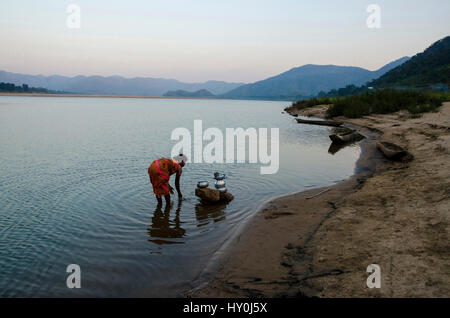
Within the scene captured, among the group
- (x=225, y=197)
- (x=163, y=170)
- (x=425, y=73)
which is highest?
(x=425, y=73)

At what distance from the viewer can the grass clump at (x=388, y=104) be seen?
31055mm

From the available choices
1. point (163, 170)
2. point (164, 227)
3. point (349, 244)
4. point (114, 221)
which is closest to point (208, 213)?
point (164, 227)

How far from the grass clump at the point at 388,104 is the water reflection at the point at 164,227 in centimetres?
2839

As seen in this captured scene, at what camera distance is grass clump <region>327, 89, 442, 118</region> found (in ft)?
102

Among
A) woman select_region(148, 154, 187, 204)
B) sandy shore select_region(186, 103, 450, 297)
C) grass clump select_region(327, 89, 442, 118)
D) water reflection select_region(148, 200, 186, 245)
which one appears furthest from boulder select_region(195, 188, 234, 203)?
grass clump select_region(327, 89, 442, 118)

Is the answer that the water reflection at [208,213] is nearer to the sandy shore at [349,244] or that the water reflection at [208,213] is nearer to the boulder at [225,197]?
the boulder at [225,197]

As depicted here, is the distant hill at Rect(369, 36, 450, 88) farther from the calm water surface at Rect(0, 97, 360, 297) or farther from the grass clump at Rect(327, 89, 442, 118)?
the calm water surface at Rect(0, 97, 360, 297)

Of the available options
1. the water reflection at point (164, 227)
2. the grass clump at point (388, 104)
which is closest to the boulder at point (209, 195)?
the water reflection at point (164, 227)

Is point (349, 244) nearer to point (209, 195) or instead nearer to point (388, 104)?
point (209, 195)

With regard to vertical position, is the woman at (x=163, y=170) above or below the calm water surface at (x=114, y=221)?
above

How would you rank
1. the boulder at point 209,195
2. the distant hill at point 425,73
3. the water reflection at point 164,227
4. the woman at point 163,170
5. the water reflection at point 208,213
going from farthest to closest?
the distant hill at point 425,73, the boulder at point 209,195, the woman at point 163,170, the water reflection at point 208,213, the water reflection at point 164,227

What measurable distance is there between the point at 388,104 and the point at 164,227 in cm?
3522

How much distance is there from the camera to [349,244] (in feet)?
19.0

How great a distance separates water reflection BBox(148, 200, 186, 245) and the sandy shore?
1.72 m
